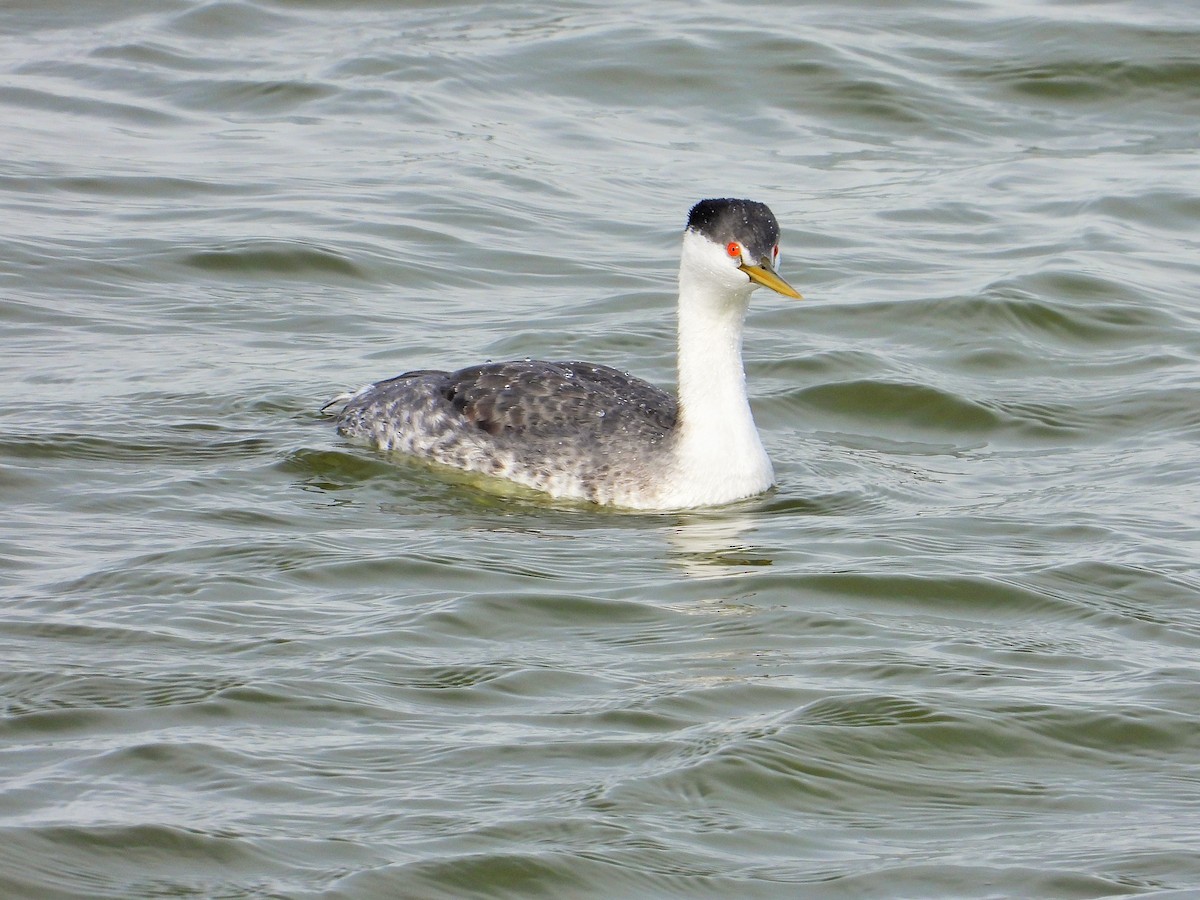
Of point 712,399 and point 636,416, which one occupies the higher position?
point 712,399

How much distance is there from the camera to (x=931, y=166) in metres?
16.0

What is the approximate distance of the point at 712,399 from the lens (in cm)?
971

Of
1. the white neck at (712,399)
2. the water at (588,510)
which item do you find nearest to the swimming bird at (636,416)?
the white neck at (712,399)

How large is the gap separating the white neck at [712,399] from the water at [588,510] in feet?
0.61

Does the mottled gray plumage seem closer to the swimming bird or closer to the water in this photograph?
the swimming bird

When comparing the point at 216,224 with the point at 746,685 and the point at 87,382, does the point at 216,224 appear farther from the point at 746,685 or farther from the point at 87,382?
the point at 746,685

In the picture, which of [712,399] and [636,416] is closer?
[712,399]

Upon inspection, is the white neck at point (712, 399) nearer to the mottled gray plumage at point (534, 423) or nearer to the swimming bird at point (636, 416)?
the swimming bird at point (636, 416)

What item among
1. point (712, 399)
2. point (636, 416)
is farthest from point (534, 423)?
point (712, 399)

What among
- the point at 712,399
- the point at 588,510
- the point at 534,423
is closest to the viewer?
the point at 588,510

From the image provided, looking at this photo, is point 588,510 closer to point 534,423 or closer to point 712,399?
point 534,423

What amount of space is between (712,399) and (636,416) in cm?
44

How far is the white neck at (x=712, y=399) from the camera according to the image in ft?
31.4

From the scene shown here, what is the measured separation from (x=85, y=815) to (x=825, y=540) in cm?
411
